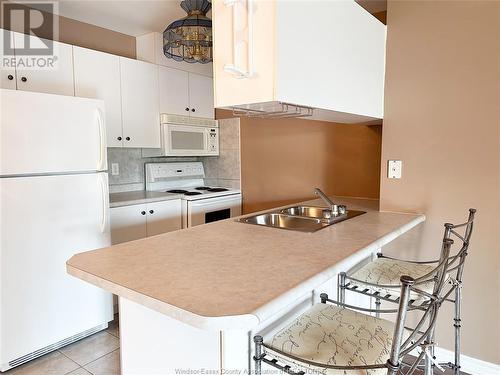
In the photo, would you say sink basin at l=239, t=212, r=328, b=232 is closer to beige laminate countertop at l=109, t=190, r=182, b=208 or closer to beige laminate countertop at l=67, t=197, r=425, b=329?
beige laminate countertop at l=67, t=197, r=425, b=329

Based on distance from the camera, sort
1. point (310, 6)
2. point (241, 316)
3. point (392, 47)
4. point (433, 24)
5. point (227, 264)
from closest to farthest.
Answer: point (241, 316), point (227, 264), point (310, 6), point (433, 24), point (392, 47)

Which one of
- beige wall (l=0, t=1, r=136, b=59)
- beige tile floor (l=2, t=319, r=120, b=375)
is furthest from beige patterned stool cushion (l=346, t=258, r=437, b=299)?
beige wall (l=0, t=1, r=136, b=59)

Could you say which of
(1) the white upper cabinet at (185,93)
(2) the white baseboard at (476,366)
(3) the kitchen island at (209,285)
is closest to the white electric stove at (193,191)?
(1) the white upper cabinet at (185,93)

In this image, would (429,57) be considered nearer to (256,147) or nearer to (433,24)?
(433,24)

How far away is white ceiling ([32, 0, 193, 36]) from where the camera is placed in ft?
8.66

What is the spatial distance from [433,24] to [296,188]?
169cm

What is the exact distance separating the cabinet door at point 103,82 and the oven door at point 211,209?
85 cm

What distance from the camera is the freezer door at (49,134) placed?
197 cm

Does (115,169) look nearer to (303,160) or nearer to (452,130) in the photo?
(303,160)

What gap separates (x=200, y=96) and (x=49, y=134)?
1.86 metres

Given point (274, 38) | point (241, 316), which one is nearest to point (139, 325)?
point (241, 316)

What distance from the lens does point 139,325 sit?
1.30 m

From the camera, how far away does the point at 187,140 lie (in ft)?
11.6

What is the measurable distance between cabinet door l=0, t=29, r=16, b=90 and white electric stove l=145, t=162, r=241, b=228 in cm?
139
